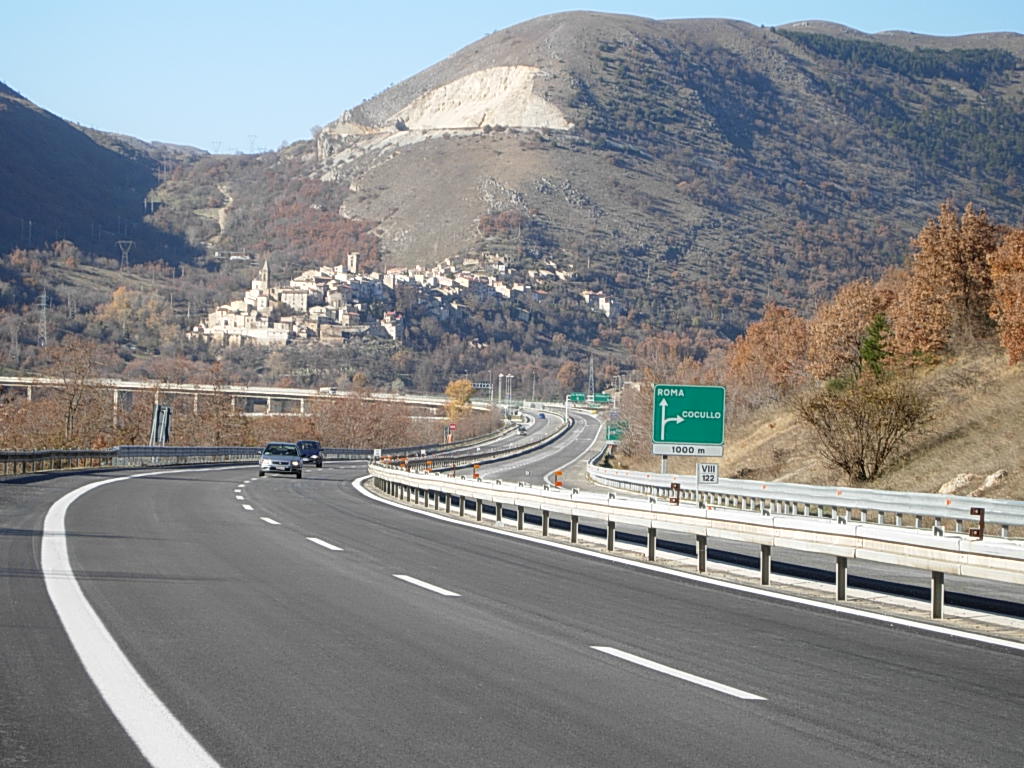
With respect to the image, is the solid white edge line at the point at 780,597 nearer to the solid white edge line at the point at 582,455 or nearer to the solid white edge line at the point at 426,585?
the solid white edge line at the point at 426,585

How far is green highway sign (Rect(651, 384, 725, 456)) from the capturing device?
101 feet

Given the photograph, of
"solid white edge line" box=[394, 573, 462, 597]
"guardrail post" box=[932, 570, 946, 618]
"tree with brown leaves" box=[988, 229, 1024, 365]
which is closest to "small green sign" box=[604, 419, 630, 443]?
"tree with brown leaves" box=[988, 229, 1024, 365]

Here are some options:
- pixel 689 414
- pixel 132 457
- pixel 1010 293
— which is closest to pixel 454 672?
pixel 689 414

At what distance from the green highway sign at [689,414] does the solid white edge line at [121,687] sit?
19.3 metres

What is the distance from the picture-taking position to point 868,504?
33219mm

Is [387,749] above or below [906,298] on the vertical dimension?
below

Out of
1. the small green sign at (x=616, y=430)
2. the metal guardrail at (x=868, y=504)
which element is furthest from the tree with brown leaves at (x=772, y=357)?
the metal guardrail at (x=868, y=504)

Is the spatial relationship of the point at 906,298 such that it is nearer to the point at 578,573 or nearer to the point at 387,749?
the point at 578,573

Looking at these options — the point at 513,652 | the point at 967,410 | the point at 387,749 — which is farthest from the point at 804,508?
the point at 387,749

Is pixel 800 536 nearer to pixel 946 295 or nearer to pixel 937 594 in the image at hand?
pixel 937 594

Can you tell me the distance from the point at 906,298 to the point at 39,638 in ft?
206

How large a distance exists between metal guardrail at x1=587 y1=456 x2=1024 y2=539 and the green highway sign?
1164mm

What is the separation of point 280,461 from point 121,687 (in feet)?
148

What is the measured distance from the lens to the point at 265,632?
33.1 feet
